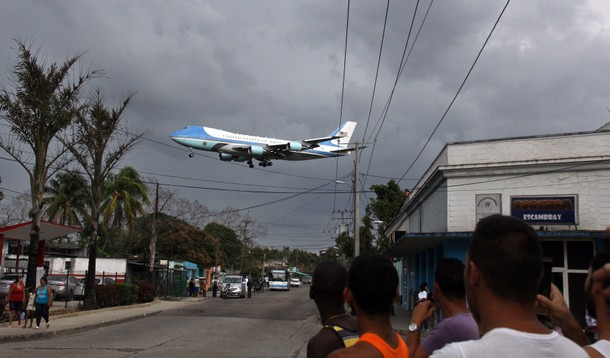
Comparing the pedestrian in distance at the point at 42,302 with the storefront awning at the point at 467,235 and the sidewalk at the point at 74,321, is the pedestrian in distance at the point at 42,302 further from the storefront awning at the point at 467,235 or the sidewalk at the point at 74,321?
the storefront awning at the point at 467,235

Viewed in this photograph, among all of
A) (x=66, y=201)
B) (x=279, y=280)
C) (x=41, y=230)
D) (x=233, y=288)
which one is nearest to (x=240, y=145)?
(x=41, y=230)

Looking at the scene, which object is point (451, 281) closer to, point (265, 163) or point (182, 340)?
point (182, 340)

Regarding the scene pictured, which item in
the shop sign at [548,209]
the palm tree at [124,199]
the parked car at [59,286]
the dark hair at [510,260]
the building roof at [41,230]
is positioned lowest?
the parked car at [59,286]

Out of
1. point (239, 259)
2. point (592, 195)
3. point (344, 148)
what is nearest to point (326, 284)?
point (592, 195)

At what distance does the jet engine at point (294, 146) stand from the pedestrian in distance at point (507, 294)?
90.9 feet

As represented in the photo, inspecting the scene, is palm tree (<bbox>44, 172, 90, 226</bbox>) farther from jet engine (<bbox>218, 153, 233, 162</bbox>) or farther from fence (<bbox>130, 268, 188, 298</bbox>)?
jet engine (<bbox>218, 153, 233, 162</bbox>)

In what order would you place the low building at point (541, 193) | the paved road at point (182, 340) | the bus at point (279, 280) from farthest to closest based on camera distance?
the bus at point (279, 280), the low building at point (541, 193), the paved road at point (182, 340)

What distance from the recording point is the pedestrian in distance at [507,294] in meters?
1.94

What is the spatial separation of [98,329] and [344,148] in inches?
695

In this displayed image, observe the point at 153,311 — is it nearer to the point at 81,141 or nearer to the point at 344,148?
the point at 81,141

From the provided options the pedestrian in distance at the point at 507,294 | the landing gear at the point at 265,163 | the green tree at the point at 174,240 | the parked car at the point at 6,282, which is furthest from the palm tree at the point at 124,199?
the pedestrian in distance at the point at 507,294

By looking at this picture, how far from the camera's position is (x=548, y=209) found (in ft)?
69.3

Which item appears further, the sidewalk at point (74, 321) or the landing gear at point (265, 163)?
the landing gear at point (265, 163)

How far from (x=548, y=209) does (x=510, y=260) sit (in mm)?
20687
